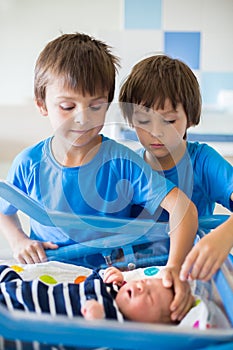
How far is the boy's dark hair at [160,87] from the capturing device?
974 millimetres

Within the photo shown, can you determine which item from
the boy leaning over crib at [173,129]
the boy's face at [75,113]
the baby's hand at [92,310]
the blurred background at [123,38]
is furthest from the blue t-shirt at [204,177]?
the blurred background at [123,38]

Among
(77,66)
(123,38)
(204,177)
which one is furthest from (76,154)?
(123,38)

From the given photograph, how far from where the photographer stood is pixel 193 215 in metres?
0.88

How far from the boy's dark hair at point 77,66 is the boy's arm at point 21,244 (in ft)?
0.83

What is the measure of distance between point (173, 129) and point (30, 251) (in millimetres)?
366

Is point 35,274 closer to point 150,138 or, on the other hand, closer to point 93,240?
point 93,240

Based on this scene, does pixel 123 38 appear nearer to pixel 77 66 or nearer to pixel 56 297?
pixel 77 66

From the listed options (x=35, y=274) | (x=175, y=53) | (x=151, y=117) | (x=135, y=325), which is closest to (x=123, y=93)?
(x=151, y=117)

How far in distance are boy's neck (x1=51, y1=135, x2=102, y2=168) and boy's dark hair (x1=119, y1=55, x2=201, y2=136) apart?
0.09m

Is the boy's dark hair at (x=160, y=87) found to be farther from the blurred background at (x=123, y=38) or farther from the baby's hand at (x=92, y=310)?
the blurred background at (x=123, y=38)

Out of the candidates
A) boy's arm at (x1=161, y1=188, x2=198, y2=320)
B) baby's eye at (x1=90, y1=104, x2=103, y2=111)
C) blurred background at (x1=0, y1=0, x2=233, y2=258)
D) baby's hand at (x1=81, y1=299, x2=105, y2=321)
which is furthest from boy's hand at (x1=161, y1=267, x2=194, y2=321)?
blurred background at (x1=0, y1=0, x2=233, y2=258)

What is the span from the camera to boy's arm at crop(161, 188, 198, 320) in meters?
0.71

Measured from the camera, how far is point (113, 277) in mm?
818

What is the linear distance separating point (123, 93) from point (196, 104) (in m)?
0.16
